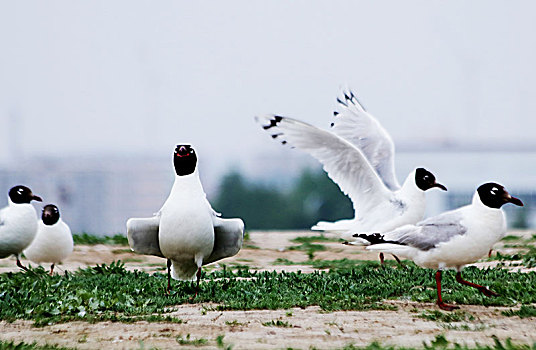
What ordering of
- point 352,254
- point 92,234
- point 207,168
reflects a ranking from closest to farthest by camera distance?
point 352,254
point 92,234
point 207,168

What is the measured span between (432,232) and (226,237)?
1870 mm

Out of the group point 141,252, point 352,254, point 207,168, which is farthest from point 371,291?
point 207,168

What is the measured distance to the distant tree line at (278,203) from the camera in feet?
171

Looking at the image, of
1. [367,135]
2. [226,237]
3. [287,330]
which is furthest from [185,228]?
[367,135]

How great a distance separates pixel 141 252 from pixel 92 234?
7.06 m

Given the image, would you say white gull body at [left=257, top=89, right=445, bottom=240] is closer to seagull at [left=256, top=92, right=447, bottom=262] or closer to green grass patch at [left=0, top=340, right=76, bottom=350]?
seagull at [left=256, top=92, right=447, bottom=262]

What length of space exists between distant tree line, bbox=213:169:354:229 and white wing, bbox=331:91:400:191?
1533 inches

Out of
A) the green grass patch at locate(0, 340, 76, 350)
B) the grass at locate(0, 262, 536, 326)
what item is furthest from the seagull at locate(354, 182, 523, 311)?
the green grass patch at locate(0, 340, 76, 350)

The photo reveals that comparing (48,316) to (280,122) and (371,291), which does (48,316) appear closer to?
(371,291)

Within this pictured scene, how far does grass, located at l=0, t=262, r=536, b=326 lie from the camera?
6098mm

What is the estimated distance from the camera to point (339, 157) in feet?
30.4

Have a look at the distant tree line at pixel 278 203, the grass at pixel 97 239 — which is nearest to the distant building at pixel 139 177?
the distant tree line at pixel 278 203

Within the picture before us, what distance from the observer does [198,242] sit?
6.66 m

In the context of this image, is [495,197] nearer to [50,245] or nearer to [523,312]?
[523,312]
